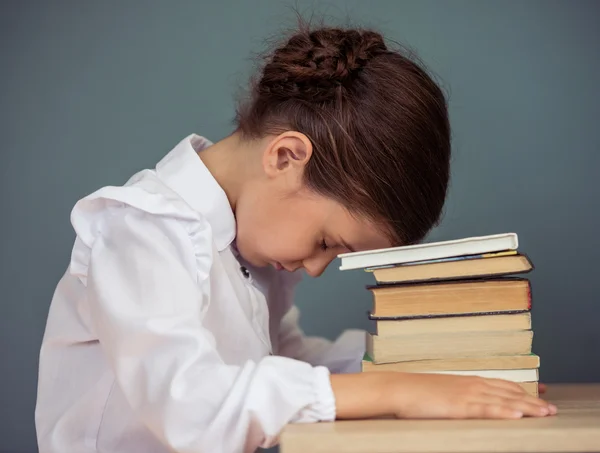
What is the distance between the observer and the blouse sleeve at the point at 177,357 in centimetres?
87

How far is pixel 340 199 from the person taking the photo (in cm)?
117

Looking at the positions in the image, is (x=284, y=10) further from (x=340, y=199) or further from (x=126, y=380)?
(x=126, y=380)

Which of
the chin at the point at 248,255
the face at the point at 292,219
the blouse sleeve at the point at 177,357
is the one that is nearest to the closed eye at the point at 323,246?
the face at the point at 292,219

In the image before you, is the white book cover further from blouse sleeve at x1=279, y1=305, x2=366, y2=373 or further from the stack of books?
blouse sleeve at x1=279, y1=305, x2=366, y2=373

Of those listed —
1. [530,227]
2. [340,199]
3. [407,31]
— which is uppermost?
[407,31]

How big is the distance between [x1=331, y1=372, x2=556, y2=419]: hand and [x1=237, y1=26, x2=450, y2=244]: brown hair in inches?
13.3

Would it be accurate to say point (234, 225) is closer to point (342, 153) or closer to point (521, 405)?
point (342, 153)

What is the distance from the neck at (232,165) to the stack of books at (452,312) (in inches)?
12.6

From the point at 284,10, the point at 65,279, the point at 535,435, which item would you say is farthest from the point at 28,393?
the point at 535,435

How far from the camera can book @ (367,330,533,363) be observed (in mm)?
979

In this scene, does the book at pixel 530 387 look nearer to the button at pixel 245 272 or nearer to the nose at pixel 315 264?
the nose at pixel 315 264

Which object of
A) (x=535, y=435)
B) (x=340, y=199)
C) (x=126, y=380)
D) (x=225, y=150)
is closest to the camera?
(x=535, y=435)

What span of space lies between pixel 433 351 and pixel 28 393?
1204mm

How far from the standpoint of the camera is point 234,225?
1238 mm
